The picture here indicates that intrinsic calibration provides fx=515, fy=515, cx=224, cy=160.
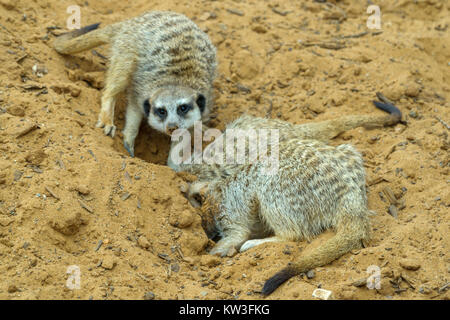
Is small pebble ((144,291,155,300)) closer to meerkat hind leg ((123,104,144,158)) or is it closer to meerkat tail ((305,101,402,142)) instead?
meerkat hind leg ((123,104,144,158))

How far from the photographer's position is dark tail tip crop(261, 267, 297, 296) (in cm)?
259

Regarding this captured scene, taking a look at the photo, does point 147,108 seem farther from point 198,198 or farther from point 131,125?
point 198,198

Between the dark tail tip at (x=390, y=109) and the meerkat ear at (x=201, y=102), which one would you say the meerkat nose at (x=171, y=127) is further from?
the dark tail tip at (x=390, y=109)

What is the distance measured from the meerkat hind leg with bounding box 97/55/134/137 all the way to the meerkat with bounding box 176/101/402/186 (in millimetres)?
651

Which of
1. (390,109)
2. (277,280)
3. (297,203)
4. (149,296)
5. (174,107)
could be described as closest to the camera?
(149,296)

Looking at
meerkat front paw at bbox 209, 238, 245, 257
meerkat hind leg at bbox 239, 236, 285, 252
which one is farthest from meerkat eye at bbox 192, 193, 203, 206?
meerkat hind leg at bbox 239, 236, 285, 252

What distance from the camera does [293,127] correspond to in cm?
398

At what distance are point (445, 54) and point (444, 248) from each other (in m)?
2.75

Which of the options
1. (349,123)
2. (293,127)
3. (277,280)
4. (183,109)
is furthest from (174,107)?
(277,280)

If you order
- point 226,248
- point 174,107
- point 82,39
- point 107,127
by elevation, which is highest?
point 82,39

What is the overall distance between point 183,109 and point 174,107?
8cm

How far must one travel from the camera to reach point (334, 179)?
3180mm

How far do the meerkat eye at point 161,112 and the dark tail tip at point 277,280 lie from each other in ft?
6.17
